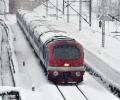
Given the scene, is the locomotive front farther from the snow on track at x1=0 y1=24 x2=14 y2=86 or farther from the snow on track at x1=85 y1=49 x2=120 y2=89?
the snow on track at x1=0 y1=24 x2=14 y2=86

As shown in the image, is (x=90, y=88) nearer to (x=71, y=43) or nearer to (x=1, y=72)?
(x=71, y=43)

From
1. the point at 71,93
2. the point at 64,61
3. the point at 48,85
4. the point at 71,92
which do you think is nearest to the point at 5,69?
the point at 48,85

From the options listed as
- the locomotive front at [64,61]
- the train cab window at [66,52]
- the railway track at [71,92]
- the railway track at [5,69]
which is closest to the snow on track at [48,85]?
the railway track at [71,92]

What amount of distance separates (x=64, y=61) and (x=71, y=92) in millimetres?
2236

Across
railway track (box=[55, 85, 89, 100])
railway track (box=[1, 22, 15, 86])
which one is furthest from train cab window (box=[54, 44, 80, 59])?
railway track (box=[1, 22, 15, 86])

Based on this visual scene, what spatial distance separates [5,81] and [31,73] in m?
2.07

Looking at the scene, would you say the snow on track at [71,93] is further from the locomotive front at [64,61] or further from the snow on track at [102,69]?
the snow on track at [102,69]

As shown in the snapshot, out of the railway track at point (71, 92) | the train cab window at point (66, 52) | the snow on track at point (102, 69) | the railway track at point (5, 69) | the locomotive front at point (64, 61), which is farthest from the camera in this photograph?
the railway track at point (5, 69)

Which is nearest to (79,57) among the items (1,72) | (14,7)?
(1,72)

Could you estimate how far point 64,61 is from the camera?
2533cm

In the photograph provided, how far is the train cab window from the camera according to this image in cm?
2538

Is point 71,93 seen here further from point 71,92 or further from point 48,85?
point 48,85

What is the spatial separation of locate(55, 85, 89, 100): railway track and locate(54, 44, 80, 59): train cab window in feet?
5.72

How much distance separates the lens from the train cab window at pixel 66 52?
25.4 metres
